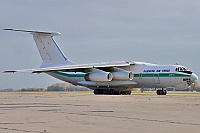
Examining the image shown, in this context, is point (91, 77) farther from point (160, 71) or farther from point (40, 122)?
point (40, 122)

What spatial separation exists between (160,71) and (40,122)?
88.3ft

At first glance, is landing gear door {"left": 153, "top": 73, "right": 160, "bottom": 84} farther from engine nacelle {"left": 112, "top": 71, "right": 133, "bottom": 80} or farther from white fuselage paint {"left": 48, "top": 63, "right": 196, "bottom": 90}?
engine nacelle {"left": 112, "top": 71, "right": 133, "bottom": 80}

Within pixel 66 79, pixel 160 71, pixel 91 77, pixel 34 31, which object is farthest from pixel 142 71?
pixel 34 31

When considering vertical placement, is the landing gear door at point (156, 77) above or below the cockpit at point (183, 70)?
below

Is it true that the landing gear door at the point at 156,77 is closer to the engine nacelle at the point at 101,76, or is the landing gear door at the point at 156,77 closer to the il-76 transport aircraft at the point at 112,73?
the il-76 transport aircraft at the point at 112,73

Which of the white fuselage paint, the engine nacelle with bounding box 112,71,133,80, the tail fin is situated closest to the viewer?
the white fuselage paint

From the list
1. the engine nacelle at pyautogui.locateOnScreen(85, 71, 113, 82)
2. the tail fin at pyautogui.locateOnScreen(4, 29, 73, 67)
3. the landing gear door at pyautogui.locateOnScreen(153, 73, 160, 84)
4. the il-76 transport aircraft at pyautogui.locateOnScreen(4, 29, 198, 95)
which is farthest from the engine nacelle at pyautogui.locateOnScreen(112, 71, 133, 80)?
the tail fin at pyautogui.locateOnScreen(4, 29, 73, 67)

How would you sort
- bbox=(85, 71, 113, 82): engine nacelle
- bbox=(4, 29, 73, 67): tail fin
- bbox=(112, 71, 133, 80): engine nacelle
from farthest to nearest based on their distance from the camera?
bbox=(4, 29, 73, 67): tail fin
bbox=(112, 71, 133, 80): engine nacelle
bbox=(85, 71, 113, 82): engine nacelle

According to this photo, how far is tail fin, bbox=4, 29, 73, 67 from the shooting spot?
39.9 m

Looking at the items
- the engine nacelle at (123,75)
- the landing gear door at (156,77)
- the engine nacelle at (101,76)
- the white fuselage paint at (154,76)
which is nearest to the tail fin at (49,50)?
the white fuselage paint at (154,76)

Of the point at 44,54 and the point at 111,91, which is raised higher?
the point at 44,54

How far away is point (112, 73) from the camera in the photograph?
36.8 meters

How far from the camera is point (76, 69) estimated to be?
36.7 meters

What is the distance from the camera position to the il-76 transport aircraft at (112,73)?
35.4 m
